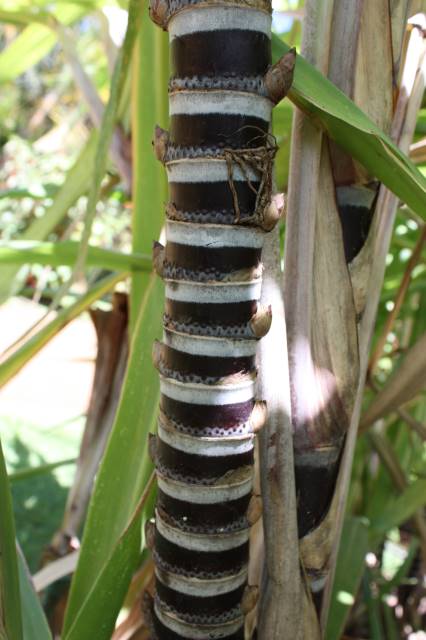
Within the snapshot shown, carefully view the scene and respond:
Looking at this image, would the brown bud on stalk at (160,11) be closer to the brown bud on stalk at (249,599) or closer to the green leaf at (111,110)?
the green leaf at (111,110)

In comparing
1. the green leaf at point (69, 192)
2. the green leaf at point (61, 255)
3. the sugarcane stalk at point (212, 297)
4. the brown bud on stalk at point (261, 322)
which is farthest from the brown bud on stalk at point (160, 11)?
the green leaf at point (69, 192)

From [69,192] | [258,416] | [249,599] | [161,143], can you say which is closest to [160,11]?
[161,143]

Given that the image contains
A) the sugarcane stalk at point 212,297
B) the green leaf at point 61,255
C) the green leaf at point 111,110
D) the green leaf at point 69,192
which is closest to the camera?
the sugarcane stalk at point 212,297

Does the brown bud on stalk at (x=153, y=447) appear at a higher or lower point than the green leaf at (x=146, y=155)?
lower

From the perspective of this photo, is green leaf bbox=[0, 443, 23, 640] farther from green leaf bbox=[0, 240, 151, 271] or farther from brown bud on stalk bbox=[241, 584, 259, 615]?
green leaf bbox=[0, 240, 151, 271]

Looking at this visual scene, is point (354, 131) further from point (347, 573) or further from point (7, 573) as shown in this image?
point (347, 573)

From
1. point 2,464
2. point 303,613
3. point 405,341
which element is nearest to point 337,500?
point 303,613

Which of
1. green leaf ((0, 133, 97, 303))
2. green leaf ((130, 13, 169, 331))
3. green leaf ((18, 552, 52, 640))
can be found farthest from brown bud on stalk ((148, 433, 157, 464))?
green leaf ((0, 133, 97, 303))
